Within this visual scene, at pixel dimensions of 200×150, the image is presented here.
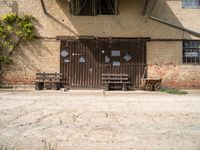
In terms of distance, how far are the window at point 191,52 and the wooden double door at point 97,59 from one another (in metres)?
2.58

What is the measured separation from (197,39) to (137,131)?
14.2 meters

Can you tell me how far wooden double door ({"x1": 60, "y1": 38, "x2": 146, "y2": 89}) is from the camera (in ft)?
63.7

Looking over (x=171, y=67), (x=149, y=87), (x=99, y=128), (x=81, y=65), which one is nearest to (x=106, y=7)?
(x=81, y=65)

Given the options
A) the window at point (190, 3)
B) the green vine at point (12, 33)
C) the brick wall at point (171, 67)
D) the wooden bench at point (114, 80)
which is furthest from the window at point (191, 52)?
the green vine at point (12, 33)

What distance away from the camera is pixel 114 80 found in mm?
19266

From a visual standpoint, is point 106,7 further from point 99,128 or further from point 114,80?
point 99,128

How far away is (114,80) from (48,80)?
3.91m

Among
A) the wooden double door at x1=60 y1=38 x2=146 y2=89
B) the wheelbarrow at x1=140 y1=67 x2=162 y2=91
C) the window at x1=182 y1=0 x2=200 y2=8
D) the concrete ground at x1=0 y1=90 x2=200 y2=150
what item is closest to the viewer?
the concrete ground at x1=0 y1=90 x2=200 y2=150

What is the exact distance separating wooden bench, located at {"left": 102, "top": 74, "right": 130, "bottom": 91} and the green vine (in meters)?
5.06

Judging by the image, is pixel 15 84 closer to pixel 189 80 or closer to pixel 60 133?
pixel 189 80

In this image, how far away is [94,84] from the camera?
63.8 ft

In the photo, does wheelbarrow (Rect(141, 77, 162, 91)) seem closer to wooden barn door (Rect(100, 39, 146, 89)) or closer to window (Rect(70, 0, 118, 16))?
wooden barn door (Rect(100, 39, 146, 89))

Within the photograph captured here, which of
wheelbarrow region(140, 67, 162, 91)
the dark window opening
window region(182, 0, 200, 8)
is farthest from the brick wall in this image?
the dark window opening

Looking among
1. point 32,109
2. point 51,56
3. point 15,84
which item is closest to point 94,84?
point 51,56
